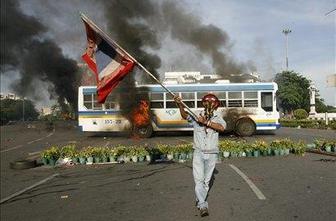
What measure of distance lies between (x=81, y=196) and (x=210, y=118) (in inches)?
145

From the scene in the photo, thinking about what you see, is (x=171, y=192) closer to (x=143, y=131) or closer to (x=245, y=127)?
(x=245, y=127)

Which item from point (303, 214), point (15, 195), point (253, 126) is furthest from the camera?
point (253, 126)

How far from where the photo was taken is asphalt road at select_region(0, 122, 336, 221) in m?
7.79

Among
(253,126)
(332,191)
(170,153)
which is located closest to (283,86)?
(253,126)

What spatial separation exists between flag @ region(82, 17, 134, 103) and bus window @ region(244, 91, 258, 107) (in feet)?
57.7

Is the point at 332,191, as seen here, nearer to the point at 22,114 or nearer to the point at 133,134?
the point at 133,134

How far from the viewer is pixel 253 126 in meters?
26.1

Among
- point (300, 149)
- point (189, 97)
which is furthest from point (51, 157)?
point (189, 97)

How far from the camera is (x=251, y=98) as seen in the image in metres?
26.4

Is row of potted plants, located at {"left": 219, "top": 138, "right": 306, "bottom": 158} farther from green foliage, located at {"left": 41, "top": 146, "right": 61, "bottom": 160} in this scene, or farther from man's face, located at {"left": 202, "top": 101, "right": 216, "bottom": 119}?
man's face, located at {"left": 202, "top": 101, "right": 216, "bottom": 119}

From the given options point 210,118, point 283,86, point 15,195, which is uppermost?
point 283,86

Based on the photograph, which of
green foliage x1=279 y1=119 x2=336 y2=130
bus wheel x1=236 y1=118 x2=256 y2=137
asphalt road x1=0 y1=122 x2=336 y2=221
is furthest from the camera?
green foliage x1=279 y1=119 x2=336 y2=130

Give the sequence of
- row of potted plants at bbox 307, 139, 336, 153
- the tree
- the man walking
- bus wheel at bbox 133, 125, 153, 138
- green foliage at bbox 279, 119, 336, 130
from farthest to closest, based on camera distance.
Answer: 1. the tree
2. green foliage at bbox 279, 119, 336, 130
3. bus wheel at bbox 133, 125, 153, 138
4. row of potted plants at bbox 307, 139, 336, 153
5. the man walking

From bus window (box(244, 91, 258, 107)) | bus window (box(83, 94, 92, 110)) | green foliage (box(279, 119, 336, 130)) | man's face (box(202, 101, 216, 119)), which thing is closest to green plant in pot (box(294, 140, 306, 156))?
man's face (box(202, 101, 216, 119))
